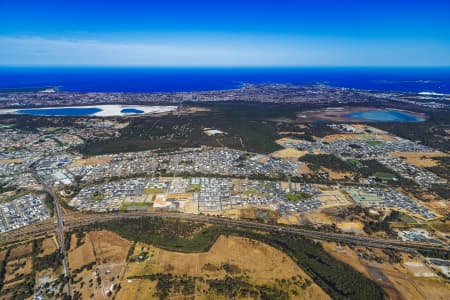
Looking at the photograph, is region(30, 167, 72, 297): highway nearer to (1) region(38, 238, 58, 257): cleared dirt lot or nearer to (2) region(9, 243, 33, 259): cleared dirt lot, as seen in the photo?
(1) region(38, 238, 58, 257): cleared dirt lot

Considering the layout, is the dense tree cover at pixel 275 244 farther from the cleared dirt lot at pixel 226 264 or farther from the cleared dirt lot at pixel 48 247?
the cleared dirt lot at pixel 48 247

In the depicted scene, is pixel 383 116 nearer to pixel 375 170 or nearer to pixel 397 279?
pixel 375 170

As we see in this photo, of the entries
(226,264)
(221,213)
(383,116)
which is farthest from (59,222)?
(383,116)

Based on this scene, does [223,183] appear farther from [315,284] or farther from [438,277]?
[438,277]

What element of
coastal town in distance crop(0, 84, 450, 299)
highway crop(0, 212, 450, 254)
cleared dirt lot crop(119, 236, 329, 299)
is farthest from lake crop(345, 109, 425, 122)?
cleared dirt lot crop(119, 236, 329, 299)

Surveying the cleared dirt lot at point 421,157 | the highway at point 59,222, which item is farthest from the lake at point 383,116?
the highway at point 59,222

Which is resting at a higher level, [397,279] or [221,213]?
[221,213]

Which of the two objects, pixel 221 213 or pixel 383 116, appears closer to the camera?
pixel 221 213

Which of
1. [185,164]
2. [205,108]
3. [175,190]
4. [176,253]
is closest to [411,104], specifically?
[205,108]
